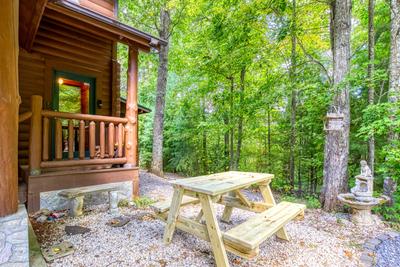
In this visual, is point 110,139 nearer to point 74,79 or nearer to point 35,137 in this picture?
point 35,137

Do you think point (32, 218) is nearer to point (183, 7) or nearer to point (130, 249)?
point (130, 249)

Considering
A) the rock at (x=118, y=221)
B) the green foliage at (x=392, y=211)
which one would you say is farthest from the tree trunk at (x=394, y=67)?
the rock at (x=118, y=221)

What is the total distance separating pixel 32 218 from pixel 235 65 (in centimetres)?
580

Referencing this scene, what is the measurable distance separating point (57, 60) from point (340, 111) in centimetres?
588

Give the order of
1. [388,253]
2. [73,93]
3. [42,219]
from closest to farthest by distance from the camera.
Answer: [388,253], [42,219], [73,93]

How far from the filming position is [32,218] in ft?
9.95

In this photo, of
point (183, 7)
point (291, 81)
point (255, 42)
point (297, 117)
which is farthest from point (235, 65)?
point (183, 7)

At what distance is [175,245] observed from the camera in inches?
103

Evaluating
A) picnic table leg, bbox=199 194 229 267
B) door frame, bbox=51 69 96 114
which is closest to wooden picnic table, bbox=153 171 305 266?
picnic table leg, bbox=199 194 229 267

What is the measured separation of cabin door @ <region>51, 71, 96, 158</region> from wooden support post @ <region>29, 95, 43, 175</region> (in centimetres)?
180

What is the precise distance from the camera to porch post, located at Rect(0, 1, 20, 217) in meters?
2.07

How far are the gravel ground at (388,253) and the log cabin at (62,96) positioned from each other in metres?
3.72

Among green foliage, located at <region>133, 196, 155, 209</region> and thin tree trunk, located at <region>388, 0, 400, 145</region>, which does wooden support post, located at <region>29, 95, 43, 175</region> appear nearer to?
green foliage, located at <region>133, 196, 155, 209</region>

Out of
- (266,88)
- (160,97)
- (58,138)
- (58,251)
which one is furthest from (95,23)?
(160,97)
